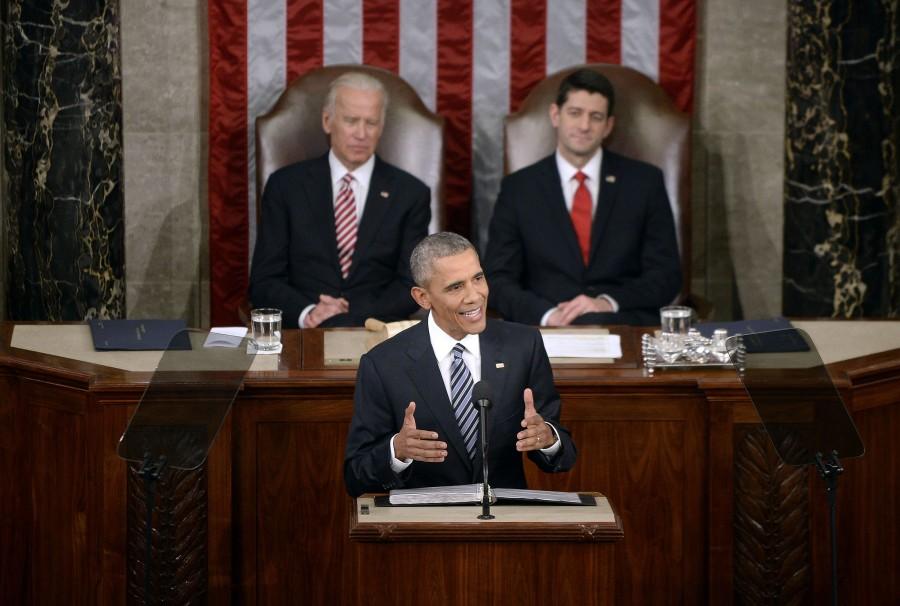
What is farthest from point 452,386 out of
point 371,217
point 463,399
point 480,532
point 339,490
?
point 371,217

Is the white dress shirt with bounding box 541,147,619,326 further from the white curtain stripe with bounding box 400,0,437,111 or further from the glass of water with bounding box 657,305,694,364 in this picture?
the glass of water with bounding box 657,305,694,364

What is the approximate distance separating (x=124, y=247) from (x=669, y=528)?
11.2 ft

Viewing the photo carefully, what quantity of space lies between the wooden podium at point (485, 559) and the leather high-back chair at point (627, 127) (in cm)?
352

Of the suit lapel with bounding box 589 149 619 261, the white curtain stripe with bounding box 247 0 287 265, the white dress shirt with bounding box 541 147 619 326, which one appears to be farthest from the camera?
the white curtain stripe with bounding box 247 0 287 265

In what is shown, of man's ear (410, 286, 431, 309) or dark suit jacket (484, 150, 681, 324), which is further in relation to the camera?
dark suit jacket (484, 150, 681, 324)

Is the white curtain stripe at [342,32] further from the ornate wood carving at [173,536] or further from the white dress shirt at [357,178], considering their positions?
the ornate wood carving at [173,536]

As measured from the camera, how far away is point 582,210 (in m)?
6.29

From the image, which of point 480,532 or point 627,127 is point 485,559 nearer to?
point 480,532

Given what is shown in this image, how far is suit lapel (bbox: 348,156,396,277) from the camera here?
6172mm

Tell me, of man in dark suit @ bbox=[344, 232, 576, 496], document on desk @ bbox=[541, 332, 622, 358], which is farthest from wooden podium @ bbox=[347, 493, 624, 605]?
document on desk @ bbox=[541, 332, 622, 358]

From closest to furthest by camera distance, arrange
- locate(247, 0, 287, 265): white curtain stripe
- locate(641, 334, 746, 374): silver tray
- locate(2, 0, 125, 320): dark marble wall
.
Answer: locate(641, 334, 746, 374): silver tray
locate(2, 0, 125, 320): dark marble wall
locate(247, 0, 287, 265): white curtain stripe

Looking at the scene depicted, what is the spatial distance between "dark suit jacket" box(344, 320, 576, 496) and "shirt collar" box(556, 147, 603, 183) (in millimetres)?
2770

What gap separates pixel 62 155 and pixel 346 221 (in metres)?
1.33

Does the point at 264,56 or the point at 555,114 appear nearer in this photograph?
the point at 555,114
